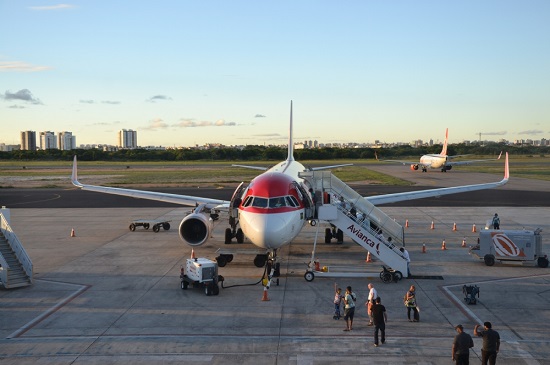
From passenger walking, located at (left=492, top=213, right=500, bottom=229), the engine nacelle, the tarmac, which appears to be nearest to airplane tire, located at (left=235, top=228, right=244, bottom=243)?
the tarmac

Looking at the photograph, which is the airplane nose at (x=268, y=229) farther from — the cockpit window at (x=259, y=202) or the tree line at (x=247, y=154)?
the tree line at (x=247, y=154)

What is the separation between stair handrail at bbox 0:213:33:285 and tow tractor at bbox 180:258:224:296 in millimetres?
6456

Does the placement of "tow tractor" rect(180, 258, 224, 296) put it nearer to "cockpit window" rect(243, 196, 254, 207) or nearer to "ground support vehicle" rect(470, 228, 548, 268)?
"cockpit window" rect(243, 196, 254, 207)

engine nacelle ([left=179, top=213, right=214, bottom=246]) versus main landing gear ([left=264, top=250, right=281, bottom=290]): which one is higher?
engine nacelle ([left=179, top=213, right=214, bottom=246])

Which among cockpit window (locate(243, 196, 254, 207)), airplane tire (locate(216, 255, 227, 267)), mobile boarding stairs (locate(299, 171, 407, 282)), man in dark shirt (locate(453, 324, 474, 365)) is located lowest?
airplane tire (locate(216, 255, 227, 267))

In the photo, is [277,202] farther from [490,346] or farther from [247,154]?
[247,154]

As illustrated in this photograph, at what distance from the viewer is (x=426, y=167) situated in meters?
91.9

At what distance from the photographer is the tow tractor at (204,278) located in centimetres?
1898

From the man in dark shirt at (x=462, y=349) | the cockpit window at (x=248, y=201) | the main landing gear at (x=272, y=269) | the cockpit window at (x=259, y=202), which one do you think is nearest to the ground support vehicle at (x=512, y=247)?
the main landing gear at (x=272, y=269)

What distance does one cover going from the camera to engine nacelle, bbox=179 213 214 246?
78.7ft

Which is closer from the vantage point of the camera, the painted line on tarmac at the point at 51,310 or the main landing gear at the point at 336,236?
the painted line on tarmac at the point at 51,310

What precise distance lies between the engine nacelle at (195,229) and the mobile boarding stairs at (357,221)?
5.40m

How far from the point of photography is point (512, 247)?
23.2 metres

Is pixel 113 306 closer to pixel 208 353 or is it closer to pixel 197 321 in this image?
pixel 197 321
